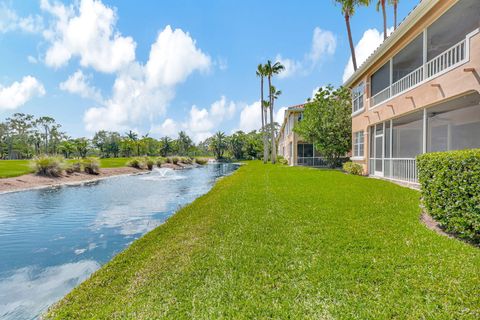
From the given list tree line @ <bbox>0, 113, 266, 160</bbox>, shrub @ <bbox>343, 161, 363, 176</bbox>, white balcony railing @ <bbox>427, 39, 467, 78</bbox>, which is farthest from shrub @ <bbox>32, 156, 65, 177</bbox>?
tree line @ <bbox>0, 113, 266, 160</bbox>

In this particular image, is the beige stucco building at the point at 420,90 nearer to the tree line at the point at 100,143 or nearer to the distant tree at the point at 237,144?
the tree line at the point at 100,143

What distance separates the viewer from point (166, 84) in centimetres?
2183

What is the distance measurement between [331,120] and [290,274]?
1677 centimetres

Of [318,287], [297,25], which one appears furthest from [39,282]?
[297,25]

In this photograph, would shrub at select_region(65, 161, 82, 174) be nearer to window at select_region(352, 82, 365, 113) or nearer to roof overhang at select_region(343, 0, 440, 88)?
window at select_region(352, 82, 365, 113)

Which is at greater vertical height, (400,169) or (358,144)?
(358,144)

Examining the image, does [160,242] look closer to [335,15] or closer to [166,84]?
[166,84]

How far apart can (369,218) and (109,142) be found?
82024mm

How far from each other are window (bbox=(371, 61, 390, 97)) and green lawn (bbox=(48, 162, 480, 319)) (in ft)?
32.5

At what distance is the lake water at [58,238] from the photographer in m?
3.77

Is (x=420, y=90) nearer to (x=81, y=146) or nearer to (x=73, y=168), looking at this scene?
(x=73, y=168)

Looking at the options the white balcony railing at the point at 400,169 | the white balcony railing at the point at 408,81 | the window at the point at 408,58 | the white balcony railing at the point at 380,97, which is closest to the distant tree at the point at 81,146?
the white balcony railing at the point at 380,97

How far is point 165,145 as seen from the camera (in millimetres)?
72875

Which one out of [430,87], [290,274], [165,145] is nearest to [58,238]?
[290,274]
